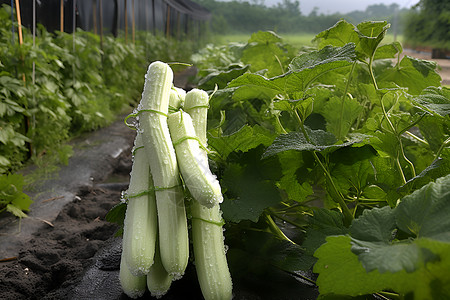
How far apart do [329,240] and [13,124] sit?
323cm

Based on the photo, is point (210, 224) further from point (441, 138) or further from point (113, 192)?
point (113, 192)

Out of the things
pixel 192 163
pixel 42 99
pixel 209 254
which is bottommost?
pixel 42 99

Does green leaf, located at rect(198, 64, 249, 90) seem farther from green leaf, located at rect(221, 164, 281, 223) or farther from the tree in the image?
the tree

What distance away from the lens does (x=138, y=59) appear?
8594 mm

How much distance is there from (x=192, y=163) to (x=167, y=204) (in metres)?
0.11

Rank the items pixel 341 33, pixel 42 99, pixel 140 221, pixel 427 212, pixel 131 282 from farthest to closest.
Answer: pixel 42 99 → pixel 341 33 → pixel 131 282 → pixel 140 221 → pixel 427 212

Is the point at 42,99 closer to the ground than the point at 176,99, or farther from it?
closer to the ground

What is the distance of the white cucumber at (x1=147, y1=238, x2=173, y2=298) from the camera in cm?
120

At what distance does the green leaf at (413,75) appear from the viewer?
188 centimetres

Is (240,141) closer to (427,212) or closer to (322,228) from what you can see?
(322,228)

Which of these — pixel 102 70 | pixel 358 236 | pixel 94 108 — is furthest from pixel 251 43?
pixel 102 70

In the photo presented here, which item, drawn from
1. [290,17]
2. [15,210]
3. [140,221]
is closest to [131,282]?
[140,221]

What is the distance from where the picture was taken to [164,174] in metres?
1.14

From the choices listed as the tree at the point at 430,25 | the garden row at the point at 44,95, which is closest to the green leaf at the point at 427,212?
the tree at the point at 430,25
